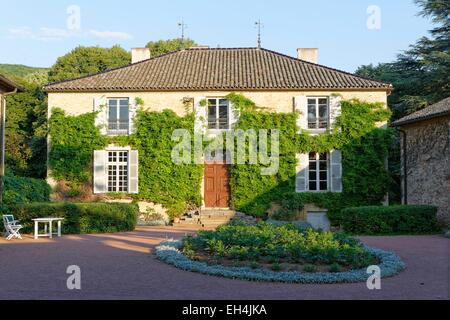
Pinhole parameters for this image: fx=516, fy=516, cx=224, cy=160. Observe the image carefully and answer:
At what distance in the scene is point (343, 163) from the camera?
21719 millimetres

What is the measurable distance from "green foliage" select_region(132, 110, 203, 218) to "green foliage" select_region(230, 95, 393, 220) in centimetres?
187

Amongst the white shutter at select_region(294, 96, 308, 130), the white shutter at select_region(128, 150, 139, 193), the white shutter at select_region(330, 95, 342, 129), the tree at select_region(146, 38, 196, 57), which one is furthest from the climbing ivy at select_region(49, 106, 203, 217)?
the tree at select_region(146, 38, 196, 57)

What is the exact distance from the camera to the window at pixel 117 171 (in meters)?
22.2

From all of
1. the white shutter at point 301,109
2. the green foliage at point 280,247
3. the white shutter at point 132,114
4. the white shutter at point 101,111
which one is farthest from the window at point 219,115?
the green foliage at point 280,247

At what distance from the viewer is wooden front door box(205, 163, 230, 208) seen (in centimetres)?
2202

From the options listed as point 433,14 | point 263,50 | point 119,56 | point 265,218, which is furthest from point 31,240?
point 119,56

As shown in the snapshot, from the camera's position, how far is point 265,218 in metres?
21.6

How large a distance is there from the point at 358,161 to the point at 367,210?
15.1 ft

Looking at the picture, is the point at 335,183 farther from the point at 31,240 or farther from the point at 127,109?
the point at 31,240

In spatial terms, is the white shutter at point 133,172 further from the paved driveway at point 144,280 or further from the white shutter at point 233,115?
the paved driveway at point 144,280

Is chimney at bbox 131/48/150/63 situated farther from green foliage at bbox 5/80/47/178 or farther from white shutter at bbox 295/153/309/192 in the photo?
white shutter at bbox 295/153/309/192

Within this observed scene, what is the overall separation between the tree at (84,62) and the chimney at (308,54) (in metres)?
17.4

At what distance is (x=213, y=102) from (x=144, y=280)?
14563 millimetres
